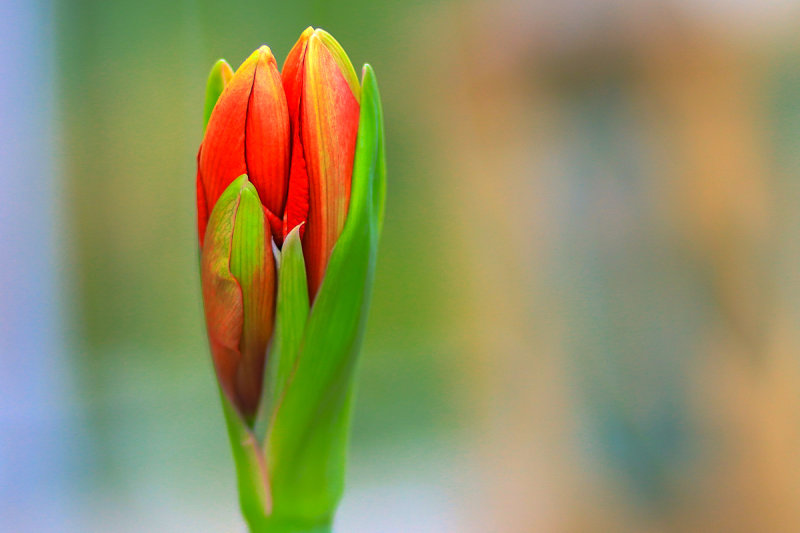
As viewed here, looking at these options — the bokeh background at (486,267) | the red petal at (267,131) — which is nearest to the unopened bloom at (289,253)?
the red petal at (267,131)

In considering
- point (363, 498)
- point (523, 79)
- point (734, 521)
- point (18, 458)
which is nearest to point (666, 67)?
point (523, 79)

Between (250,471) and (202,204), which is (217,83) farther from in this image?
(250,471)

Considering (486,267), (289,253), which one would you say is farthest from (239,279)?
(486,267)

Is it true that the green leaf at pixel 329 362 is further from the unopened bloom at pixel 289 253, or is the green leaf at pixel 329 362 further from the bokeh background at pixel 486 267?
the bokeh background at pixel 486 267

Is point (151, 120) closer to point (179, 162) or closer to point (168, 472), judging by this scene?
point (179, 162)

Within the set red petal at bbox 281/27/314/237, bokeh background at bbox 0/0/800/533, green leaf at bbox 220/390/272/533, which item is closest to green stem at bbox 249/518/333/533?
green leaf at bbox 220/390/272/533

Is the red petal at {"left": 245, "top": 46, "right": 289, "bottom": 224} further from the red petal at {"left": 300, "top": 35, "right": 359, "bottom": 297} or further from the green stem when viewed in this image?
the green stem
